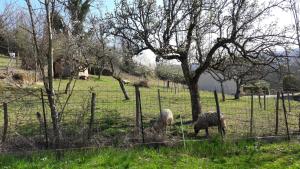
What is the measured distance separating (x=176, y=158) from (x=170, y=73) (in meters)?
36.4

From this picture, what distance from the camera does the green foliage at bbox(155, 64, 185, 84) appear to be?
43.4 meters

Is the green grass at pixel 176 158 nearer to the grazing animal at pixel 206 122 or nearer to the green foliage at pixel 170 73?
the grazing animal at pixel 206 122

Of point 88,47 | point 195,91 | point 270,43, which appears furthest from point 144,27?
point 88,47

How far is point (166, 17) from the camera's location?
14445 mm

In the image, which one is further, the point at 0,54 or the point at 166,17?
the point at 0,54

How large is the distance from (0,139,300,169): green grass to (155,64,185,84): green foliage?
31032 mm

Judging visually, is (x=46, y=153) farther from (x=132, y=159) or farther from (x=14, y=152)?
(x=132, y=159)

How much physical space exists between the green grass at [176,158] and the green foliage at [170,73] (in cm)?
3103

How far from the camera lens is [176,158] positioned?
9562mm

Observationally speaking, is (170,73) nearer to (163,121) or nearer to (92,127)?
(163,121)

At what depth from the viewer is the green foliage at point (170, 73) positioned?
4338 centimetres

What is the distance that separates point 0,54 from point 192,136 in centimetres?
3876

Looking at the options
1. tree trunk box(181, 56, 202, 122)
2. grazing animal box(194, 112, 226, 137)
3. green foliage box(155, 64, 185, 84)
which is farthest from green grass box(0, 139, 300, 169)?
green foliage box(155, 64, 185, 84)

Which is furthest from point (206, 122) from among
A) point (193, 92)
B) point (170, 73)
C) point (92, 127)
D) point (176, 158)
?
point (170, 73)
